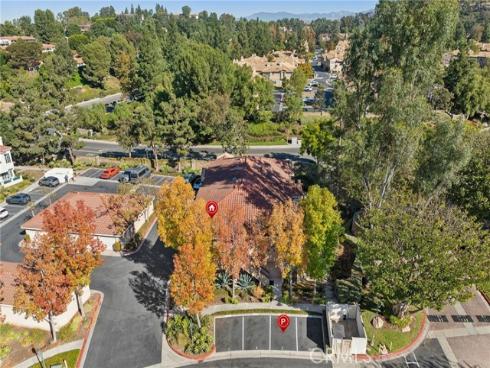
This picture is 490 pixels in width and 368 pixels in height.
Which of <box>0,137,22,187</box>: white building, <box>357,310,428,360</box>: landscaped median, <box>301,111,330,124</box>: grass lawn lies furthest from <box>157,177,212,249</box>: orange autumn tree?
<box>301,111,330,124</box>: grass lawn

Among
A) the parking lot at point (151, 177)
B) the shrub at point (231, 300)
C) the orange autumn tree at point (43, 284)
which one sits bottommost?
the shrub at point (231, 300)

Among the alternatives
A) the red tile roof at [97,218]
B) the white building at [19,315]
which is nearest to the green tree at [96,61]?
the red tile roof at [97,218]

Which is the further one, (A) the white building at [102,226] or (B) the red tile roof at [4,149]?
(B) the red tile roof at [4,149]

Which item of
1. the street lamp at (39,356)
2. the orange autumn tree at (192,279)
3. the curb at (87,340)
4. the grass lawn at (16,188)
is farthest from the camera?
the grass lawn at (16,188)

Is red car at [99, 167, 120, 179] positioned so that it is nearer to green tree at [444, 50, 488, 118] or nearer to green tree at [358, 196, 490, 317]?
green tree at [358, 196, 490, 317]

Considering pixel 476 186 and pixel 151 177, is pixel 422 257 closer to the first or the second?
pixel 476 186

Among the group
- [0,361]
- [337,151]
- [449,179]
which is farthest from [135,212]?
[449,179]

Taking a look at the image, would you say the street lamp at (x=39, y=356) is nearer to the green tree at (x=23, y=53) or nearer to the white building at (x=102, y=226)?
the white building at (x=102, y=226)
